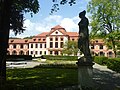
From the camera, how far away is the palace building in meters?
91.7

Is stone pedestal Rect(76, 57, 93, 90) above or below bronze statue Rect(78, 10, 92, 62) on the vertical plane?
below

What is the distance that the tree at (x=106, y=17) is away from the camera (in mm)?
46469

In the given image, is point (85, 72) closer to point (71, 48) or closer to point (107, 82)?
point (107, 82)

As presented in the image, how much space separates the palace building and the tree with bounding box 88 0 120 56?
41.5 metres

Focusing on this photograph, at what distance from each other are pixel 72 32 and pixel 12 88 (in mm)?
87411

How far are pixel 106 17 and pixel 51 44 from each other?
47.6 metres

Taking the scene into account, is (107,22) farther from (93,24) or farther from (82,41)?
(82,41)

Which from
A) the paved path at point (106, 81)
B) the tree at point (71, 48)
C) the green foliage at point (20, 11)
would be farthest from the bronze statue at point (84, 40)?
the tree at point (71, 48)

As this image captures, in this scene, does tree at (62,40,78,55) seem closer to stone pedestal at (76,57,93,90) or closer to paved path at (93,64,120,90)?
paved path at (93,64,120,90)

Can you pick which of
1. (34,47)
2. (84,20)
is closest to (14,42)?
(34,47)

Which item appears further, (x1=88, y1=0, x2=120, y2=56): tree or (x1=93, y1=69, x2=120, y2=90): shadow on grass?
(x1=88, y1=0, x2=120, y2=56): tree

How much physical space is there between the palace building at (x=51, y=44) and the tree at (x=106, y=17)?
4154cm

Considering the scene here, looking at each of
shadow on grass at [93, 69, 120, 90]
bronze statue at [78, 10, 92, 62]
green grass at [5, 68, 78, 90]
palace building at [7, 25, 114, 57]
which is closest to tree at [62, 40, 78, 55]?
palace building at [7, 25, 114, 57]

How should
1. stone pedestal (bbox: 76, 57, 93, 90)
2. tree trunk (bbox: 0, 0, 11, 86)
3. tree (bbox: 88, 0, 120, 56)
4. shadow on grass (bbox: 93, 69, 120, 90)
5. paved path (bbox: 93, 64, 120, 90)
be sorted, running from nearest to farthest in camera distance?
tree trunk (bbox: 0, 0, 11, 86) → stone pedestal (bbox: 76, 57, 93, 90) → shadow on grass (bbox: 93, 69, 120, 90) → paved path (bbox: 93, 64, 120, 90) → tree (bbox: 88, 0, 120, 56)
